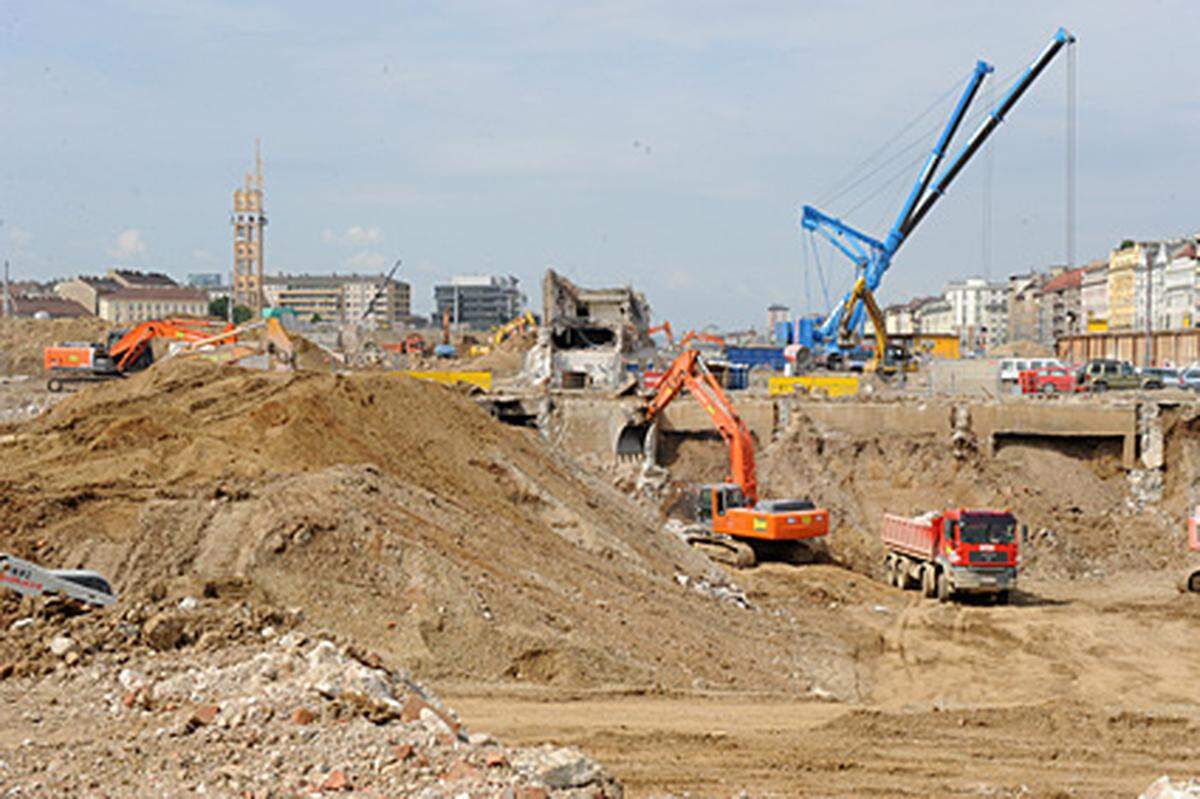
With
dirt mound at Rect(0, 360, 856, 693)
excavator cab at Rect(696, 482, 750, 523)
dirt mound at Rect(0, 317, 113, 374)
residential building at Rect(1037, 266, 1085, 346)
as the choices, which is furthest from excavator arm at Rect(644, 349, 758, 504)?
residential building at Rect(1037, 266, 1085, 346)

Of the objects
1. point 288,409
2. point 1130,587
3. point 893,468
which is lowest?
point 1130,587

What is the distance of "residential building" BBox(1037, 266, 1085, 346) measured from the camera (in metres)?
128

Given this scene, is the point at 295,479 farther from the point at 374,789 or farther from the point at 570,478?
the point at 374,789

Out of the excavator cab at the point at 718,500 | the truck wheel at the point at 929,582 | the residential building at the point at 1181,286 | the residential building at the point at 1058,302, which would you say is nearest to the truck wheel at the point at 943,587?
the truck wheel at the point at 929,582

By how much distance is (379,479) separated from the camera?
68.1 feet

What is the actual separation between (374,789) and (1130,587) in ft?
86.6

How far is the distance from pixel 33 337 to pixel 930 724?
187 ft

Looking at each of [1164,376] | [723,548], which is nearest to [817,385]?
[1164,376]

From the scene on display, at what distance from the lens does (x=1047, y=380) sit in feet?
135

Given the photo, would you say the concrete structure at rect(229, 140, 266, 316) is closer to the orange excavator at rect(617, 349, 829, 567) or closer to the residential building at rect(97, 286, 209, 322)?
the residential building at rect(97, 286, 209, 322)

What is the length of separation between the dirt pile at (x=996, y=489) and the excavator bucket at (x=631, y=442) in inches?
149

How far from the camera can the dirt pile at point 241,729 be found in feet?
29.6

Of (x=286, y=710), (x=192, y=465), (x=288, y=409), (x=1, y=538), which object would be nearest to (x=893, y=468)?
(x=288, y=409)

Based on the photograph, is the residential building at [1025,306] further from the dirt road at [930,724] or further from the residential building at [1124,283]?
the dirt road at [930,724]
